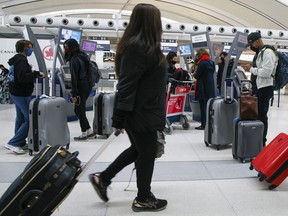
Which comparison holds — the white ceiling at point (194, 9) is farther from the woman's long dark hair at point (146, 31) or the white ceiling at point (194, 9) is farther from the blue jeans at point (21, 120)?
the woman's long dark hair at point (146, 31)

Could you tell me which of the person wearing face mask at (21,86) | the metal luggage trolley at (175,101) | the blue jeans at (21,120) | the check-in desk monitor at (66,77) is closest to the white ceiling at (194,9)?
the check-in desk monitor at (66,77)

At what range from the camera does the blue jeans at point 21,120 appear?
3.85 meters

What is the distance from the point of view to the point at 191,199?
2.47 metres

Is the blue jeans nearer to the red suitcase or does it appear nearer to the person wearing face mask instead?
the person wearing face mask

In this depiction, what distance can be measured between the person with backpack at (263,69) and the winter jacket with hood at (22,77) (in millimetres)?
2689

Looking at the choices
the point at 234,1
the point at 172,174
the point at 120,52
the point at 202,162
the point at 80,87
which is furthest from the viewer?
the point at 234,1

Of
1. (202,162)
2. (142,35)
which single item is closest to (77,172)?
(142,35)

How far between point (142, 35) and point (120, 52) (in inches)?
7.2

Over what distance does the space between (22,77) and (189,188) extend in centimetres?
234

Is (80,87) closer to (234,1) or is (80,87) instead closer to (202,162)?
(202,162)

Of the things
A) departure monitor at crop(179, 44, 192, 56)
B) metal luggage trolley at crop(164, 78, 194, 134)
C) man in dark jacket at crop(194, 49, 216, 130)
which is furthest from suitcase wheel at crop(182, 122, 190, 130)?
departure monitor at crop(179, 44, 192, 56)

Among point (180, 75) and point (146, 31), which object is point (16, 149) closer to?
point (146, 31)

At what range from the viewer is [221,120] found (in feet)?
13.4

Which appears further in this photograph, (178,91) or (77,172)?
(178,91)
